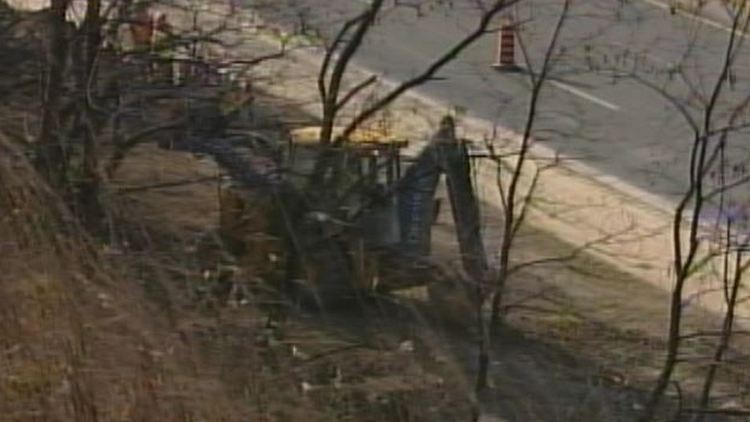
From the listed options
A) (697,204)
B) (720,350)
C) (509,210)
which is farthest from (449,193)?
(720,350)

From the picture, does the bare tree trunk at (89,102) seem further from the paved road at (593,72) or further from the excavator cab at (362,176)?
the paved road at (593,72)

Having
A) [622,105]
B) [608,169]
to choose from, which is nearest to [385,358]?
[608,169]

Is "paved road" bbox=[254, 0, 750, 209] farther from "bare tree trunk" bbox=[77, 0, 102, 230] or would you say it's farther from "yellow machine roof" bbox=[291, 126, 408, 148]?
"bare tree trunk" bbox=[77, 0, 102, 230]

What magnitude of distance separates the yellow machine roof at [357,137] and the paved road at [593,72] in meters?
0.89

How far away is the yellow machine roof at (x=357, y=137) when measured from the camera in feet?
28.6

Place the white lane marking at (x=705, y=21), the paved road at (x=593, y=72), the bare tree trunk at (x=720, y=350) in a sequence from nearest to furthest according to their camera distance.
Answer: the bare tree trunk at (x=720, y=350) < the white lane marking at (x=705, y=21) < the paved road at (x=593, y=72)

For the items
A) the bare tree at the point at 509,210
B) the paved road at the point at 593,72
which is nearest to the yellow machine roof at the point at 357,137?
the bare tree at the point at 509,210

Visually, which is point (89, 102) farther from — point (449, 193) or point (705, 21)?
point (705, 21)

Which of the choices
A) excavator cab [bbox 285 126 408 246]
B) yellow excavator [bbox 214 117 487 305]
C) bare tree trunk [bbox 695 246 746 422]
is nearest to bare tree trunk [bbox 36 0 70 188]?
yellow excavator [bbox 214 117 487 305]

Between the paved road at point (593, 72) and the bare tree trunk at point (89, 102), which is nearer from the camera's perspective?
the bare tree trunk at point (89, 102)

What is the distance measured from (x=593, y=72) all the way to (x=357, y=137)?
1.76 metres

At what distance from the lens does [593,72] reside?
10734 mm

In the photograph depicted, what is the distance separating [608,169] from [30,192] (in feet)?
34.8

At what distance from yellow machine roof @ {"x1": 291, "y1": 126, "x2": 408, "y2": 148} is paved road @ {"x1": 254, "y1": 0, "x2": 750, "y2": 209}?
89 centimetres
